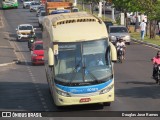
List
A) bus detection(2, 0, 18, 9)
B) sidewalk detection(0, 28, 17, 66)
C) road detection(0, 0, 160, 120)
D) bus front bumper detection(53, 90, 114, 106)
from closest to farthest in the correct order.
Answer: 1. bus front bumper detection(53, 90, 114, 106)
2. road detection(0, 0, 160, 120)
3. sidewalk detection(0, 28, 17, 66)
4. bus detection(2, 0, 18, 9)

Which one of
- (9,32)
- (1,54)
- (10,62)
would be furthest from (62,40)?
(9,32)

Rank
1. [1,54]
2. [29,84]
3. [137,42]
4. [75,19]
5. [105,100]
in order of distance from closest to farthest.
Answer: [105,100] < [75,19] < [29,84] < [1,54] < [137,42]

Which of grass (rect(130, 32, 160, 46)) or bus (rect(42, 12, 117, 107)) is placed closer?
bus (rect(42, 12, 117, 107))

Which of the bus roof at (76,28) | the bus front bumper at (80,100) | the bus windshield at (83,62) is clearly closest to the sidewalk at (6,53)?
the bus roof at (76,28)

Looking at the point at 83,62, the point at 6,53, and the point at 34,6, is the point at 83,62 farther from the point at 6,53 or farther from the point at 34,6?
the point at 34,6

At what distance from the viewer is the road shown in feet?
74.5

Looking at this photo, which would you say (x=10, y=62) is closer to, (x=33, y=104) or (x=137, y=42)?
(x=137, y=42)

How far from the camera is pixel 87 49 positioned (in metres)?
21.8

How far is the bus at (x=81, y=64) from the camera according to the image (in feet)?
69.3

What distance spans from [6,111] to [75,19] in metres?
4.40

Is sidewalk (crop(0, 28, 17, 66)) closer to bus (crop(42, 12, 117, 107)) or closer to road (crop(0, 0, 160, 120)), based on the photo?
road (crop(0, 0, 160, 120))

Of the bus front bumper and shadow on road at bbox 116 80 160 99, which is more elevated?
the bus front bumper

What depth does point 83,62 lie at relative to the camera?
70.8ft

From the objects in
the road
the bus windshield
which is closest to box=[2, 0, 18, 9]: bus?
the road
